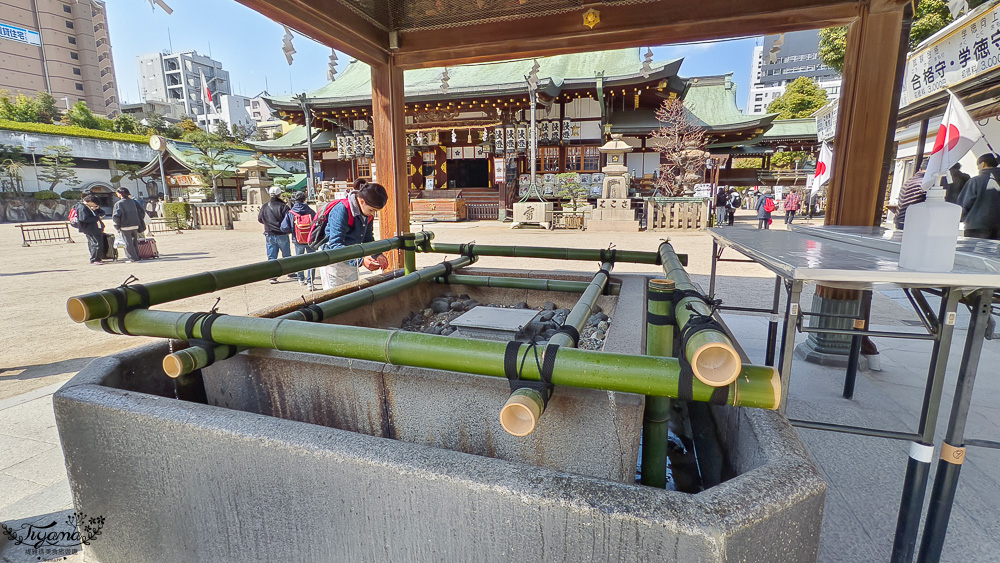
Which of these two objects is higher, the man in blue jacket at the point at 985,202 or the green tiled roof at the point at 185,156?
the green tiled roof at the point at 185,156

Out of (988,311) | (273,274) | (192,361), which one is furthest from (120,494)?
(988,311)

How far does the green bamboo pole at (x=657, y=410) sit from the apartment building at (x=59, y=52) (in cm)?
6016

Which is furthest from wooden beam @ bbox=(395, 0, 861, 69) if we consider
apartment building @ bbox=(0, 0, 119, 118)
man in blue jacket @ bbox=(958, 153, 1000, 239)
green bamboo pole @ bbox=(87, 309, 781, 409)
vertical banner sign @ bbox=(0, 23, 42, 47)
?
vertical banner sign @ bbox=(0, 23, 42, 47)

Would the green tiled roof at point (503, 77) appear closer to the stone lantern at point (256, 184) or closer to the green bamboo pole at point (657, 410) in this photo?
the stone lantern at point (256, 184)

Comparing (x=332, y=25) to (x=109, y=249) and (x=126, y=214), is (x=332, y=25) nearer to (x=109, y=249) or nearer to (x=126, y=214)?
(x=126, y=214)

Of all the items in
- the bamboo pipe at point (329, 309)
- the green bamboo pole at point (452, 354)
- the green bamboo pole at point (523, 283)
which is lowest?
the green bamboo pole at point (523, 283)

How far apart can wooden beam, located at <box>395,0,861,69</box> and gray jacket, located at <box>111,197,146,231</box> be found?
8708 millimetres

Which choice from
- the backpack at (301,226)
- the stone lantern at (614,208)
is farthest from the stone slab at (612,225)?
the backpack at (301,226)

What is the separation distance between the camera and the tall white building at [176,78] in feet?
224

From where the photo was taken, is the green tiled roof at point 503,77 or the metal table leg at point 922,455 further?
the green tiled roof at point 503,77

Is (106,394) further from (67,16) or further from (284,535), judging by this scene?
(67,16)

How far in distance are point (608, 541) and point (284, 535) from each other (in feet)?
3.28

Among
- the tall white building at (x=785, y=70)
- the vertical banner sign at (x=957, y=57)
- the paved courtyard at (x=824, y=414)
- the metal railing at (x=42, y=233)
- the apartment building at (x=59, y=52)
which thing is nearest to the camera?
the paved courtyard at (x=824, y=414)

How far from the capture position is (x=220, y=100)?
69.6 metres
